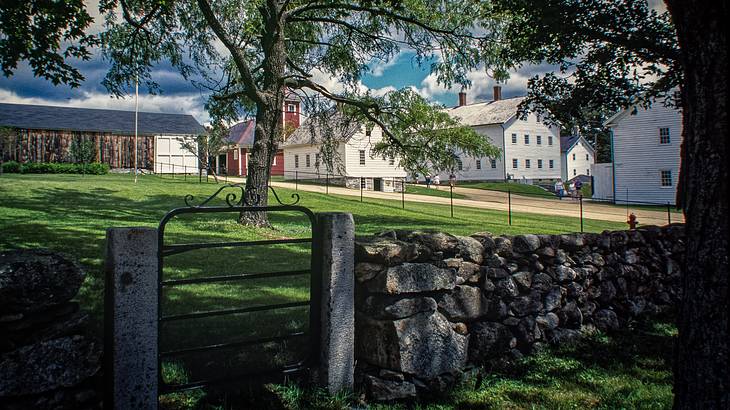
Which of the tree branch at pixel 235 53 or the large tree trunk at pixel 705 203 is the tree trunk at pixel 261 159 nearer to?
the tree branch at pixel 235 53

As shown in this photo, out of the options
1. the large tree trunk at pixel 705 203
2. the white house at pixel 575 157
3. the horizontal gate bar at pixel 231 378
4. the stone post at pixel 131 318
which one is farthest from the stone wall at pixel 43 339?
the white house at pixel 575 157

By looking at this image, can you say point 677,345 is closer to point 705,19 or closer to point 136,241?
point 705,19

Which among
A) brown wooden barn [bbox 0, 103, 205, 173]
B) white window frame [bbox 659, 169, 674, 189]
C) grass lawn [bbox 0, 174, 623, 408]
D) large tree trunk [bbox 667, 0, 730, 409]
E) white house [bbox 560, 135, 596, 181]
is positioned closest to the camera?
large tree trunk [bbox 667, 0, 730, 409]

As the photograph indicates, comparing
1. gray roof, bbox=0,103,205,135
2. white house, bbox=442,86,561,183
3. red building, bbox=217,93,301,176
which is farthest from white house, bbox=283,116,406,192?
gray roof, bbox=0,103,205,135

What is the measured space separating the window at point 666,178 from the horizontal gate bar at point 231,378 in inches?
1441

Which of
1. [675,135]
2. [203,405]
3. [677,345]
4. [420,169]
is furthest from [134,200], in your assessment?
[675,135]

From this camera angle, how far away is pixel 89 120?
4722 centimetres

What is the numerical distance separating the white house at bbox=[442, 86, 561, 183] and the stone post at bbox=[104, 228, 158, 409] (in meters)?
48.1

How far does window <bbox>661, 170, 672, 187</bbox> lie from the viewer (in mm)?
34250

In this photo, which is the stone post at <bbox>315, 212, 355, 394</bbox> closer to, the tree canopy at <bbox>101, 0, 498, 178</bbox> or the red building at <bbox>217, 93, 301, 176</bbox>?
the tree canopy at <bbox>101, 0, 498, 178</bbox>

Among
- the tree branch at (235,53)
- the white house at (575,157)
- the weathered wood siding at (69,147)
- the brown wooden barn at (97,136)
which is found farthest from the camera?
the white house at (575,157)

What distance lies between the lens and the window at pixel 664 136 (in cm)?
3431

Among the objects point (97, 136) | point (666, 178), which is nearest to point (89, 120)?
point (97, 136)

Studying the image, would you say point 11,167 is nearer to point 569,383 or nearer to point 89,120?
point 89,120
